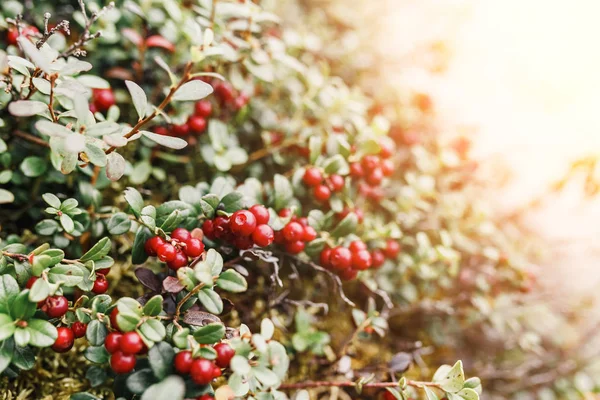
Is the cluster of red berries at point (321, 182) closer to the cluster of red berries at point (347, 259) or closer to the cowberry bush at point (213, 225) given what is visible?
the cowberry bush at point (213, 225)


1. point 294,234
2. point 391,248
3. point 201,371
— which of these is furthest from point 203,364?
point 391,248

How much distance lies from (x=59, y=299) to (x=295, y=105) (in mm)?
1408

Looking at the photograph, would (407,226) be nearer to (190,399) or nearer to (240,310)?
(240,310)

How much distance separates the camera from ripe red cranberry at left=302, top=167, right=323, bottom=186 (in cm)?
173

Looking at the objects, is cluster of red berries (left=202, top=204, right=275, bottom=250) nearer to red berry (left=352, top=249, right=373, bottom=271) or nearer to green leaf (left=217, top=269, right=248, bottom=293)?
green leaf (left=217, top=269, right=248, bottom=293)

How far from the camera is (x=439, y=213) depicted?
230cm

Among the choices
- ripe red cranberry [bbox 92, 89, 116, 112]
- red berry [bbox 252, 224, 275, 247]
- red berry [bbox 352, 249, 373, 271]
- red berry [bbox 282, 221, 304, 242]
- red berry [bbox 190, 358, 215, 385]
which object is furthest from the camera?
ripe red cranberry [bbox 92, 89, 116, 112]

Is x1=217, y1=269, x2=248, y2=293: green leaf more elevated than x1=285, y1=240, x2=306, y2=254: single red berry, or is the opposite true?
x1=217, y1=269, x2=248, y2=293: green leaf

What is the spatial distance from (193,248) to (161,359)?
11.6 inches

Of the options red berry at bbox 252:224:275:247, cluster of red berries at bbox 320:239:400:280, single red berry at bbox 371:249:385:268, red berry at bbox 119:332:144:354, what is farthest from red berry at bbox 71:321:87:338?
single red berry at bbox 371:249:385:268

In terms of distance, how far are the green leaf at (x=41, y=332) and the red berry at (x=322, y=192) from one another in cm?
99

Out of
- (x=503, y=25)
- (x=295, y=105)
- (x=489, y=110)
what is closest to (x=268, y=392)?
(x=295, y=105)

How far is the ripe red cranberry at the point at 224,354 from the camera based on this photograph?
3.58 ft

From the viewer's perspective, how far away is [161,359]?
108cm
